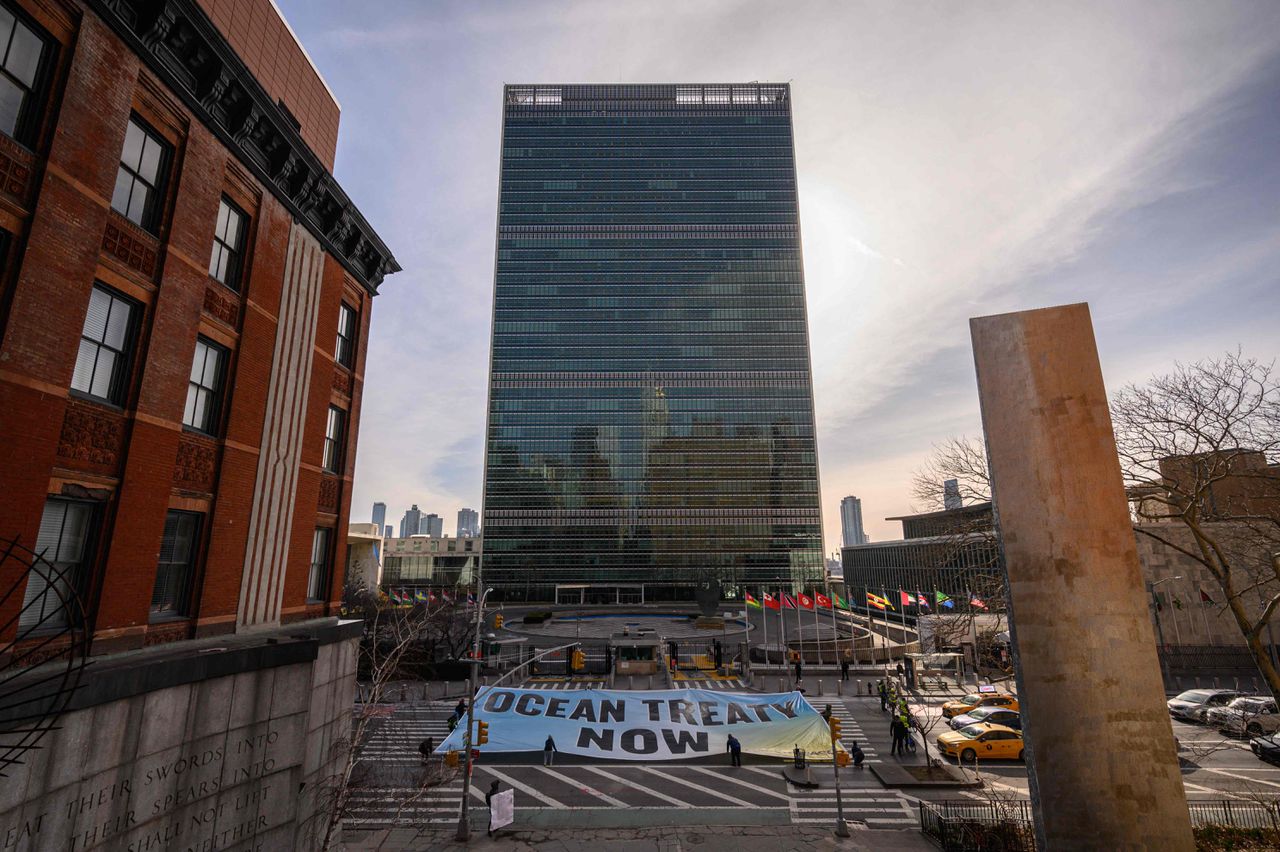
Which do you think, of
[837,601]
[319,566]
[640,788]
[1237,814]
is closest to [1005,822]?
[1237,814]

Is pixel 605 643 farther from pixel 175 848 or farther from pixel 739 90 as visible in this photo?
pixel 739 90

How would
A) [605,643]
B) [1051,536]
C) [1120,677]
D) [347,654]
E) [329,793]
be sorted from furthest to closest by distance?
1. [605,643]
2. [347,654]
3. [329,793]
4. [1051,536]
5. [1120,677]

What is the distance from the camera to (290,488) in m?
16.2

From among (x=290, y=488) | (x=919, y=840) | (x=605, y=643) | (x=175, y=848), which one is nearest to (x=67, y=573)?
(x=175, y=848)

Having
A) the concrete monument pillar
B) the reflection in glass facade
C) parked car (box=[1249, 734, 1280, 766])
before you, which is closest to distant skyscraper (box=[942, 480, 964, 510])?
the concrete monument pillar

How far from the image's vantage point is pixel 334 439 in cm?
1955

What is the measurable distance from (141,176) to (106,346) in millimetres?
3642

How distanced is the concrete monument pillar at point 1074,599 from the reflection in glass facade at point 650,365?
11128 cm

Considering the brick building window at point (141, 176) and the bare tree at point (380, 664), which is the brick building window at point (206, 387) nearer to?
the brick building window at point (141, 176)

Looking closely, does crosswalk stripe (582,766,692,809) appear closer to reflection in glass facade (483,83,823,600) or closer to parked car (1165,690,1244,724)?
parked car (1165,690,1244,724)

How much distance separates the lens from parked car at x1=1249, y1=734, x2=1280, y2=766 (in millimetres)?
24859

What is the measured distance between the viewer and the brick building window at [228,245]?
14047mm

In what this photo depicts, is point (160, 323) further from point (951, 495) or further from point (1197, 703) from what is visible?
point (1197, 703)

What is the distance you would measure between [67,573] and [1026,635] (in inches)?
662
